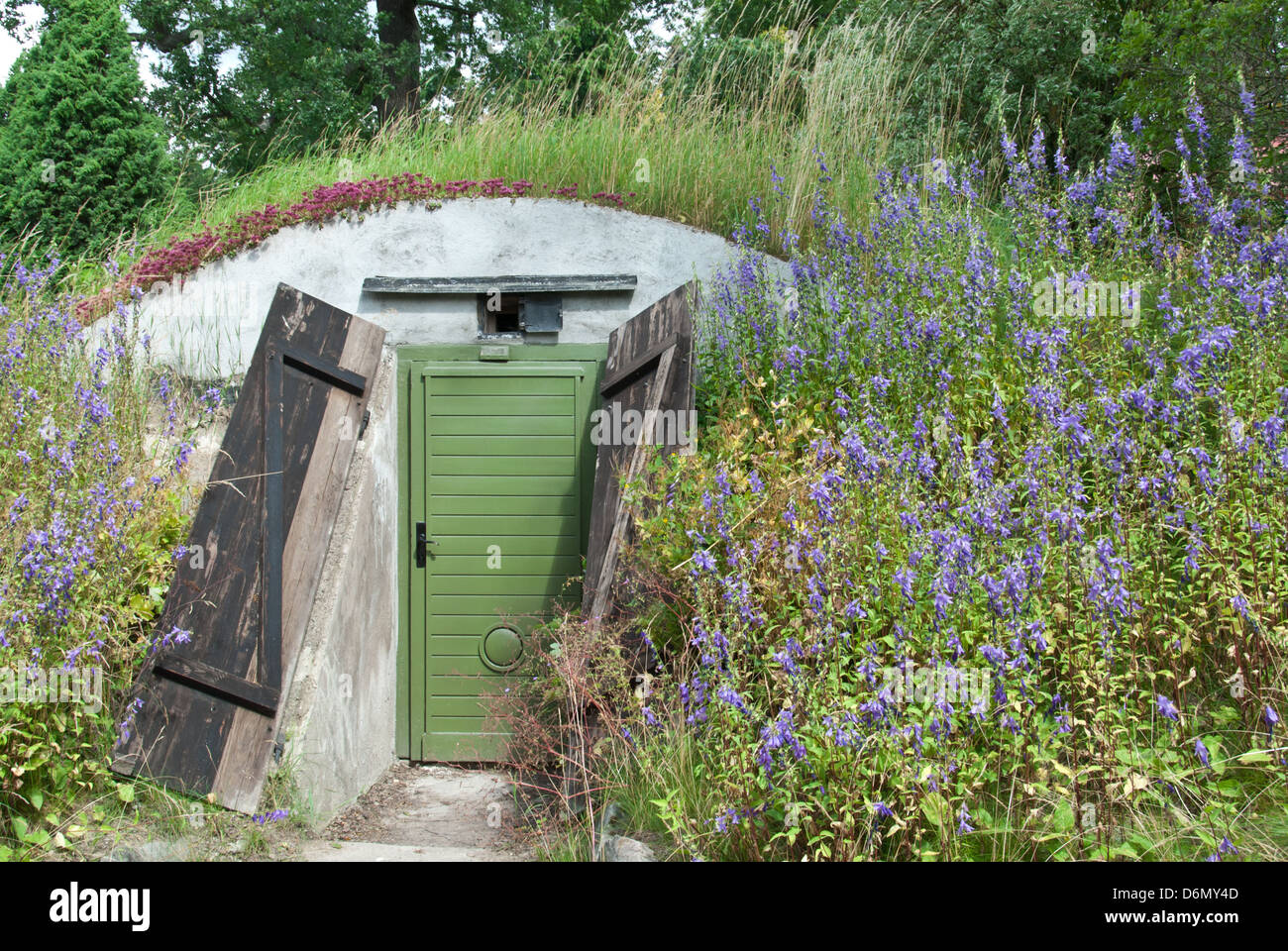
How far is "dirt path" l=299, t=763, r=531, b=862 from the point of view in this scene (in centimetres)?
454

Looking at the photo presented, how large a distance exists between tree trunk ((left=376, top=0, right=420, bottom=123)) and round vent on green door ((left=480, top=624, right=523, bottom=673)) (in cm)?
1027

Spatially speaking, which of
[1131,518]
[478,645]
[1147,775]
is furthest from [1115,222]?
[478,645]

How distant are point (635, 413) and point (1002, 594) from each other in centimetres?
310

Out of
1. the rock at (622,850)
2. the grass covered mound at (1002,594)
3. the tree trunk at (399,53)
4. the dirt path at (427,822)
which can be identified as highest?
the tree trunk at (399,53)

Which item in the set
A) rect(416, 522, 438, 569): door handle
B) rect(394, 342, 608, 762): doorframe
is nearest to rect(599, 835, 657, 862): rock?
rect(394, 342, 608, 762): doorframe

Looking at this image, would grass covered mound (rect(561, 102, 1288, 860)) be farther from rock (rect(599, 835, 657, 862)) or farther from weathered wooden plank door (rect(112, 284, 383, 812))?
weathered wooden plank door (rect(112, 284, 383, 812))

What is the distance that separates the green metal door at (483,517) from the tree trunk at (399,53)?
9222 millimetres

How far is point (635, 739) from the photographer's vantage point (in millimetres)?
3707

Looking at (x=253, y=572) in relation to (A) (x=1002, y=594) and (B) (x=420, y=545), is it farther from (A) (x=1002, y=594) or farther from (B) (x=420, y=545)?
(A) (x=1002, y=594)

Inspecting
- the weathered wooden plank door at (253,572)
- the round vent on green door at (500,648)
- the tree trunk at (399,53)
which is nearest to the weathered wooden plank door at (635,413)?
the round vent on green door at (500,648)

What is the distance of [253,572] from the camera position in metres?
4.64

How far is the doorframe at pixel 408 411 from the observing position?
657 centimetres

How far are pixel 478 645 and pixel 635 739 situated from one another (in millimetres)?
3052

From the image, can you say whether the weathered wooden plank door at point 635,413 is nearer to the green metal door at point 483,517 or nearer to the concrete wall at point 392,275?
the green metal door at point 483,517
